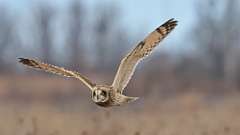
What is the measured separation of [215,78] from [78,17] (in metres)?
31.0

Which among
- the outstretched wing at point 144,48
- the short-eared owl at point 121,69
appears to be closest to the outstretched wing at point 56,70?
the short-eared owl at point 121,69

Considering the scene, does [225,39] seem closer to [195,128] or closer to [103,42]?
[103,42]

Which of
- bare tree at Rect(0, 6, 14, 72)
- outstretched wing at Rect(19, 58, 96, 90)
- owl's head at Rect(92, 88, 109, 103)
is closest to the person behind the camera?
owl's head at Rect(92, 88, 109, 103)

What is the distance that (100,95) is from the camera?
6398 mm

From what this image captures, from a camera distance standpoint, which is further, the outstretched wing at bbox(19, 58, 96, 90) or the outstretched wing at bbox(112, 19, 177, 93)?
the outstretched wing at bbox(19, 58, 96, 90)

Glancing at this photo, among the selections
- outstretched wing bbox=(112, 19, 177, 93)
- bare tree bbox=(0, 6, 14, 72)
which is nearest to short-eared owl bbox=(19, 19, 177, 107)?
outstretched wing bbox=(112, 19, 177, 93)

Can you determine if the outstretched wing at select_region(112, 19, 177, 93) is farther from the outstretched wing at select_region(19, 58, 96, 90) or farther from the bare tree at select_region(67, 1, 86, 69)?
the bare tree at select_region(67, 1, 86, 69)

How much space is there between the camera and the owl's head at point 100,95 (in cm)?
634

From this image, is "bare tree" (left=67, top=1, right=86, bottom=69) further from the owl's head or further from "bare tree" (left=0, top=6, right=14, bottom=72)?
the owl's head

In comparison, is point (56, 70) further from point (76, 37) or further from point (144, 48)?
point (76, 37)

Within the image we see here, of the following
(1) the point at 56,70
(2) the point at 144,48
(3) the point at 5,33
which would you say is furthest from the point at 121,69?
(3) the point at 5,33

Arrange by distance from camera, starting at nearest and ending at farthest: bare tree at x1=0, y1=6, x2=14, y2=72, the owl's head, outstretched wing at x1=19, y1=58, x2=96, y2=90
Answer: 1. the owl's head
2. outstretched wing at x1=19, y1=58, x2=96, y2=90
3. bare tree at x1=0, y1=6, x2=14, y2=72

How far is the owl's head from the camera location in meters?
6.34

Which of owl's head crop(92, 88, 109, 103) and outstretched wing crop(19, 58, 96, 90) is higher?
outstretched wing crop(19, 58, 96, 90)
